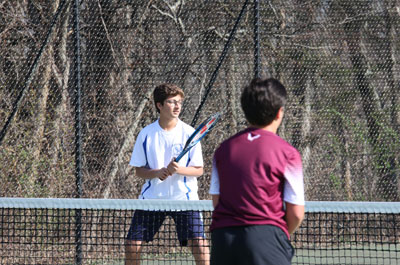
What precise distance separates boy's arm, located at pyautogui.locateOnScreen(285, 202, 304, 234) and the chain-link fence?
405 centimetres

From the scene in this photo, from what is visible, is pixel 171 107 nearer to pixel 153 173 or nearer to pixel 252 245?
pixel 153 173

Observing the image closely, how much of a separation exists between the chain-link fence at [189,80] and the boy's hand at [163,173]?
2.19m

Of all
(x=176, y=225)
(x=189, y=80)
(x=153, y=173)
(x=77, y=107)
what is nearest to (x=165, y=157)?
(x=153, y=173)

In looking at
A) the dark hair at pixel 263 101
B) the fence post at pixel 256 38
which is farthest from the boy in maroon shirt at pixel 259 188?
the fence post at pixel 256 38

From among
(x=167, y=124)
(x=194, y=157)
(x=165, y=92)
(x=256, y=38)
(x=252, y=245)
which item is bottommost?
(x=252, y=245)

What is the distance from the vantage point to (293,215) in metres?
2.67

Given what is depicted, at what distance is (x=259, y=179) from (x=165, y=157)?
2.06 meters

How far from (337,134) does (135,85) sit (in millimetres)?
2196

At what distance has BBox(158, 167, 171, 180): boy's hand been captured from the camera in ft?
14.6

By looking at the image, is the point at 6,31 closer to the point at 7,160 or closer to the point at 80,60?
the point at 80,60

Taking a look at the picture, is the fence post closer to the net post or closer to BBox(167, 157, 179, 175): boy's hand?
the net post

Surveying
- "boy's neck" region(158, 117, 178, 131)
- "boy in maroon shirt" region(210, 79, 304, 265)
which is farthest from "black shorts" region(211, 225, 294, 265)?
"boy's neck" region(158, 117, 178, 131)

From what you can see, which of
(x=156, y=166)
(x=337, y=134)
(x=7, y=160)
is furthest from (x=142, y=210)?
(x=337, y=134)

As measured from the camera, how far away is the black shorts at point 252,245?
2611mm
